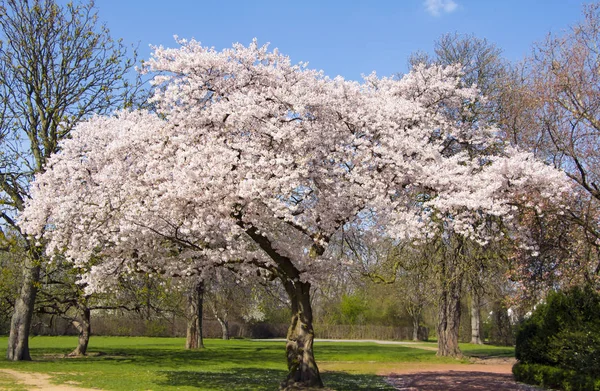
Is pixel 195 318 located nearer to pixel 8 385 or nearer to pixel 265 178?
pixel 8 385

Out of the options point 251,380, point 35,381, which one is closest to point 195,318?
point 251,380

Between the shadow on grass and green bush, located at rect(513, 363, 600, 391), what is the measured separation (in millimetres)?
3824

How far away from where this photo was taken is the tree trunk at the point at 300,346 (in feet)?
44.6

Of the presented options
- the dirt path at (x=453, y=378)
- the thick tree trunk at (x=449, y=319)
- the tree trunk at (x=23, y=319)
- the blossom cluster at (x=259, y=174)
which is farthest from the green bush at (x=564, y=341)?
the tree trunk at (x=23, y=319)

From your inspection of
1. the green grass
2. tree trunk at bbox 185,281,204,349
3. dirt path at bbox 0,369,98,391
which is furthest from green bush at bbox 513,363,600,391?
tree trunk at bbox 185,281,204,349

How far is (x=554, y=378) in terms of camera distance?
14.5m

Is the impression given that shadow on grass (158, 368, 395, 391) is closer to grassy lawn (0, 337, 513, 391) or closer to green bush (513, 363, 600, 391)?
grassy lawn (0, 337, 513, 391)

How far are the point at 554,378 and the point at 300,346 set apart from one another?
248 inches

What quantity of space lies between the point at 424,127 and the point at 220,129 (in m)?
5.06

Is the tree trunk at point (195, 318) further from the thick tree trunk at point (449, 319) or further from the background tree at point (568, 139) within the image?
the background tree at point (568, 139)

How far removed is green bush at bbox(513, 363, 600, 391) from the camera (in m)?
12.9

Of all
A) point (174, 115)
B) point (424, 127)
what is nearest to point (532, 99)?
point (424, 127)

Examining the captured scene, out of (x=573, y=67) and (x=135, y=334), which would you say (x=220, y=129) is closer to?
(x=573, y=67)

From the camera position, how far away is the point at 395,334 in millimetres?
58031
